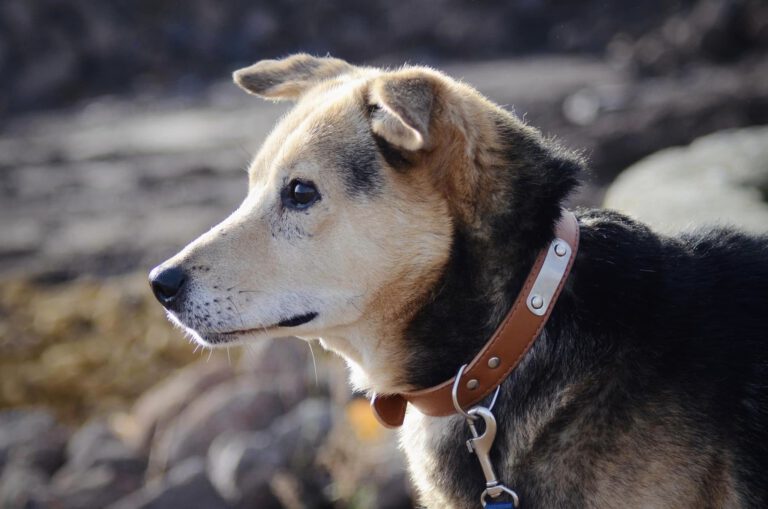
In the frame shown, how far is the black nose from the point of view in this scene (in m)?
3.12

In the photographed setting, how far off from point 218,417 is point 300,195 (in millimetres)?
3164

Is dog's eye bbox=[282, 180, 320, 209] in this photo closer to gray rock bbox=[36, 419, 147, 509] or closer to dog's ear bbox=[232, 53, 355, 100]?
dog's ear bbox=[232, 53, 355, 100]

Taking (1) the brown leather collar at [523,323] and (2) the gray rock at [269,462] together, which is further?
(2) the gray rock at [269,462]

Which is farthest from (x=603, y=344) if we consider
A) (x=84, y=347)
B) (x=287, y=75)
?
(x=84, y=347)

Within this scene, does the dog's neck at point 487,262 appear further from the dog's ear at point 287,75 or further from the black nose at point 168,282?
the dog's ear at point 287,75

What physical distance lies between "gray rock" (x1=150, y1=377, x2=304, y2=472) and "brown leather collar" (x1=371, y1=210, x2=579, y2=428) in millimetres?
3300

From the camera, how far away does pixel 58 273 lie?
10.8 meters

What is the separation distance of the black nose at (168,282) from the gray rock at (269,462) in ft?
7.03

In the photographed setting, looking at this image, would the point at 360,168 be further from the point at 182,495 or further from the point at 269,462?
the point at 182,495

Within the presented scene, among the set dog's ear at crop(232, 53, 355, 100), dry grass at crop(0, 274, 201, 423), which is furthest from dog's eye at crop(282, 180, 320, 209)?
dry grass at crop(0, 274, 201, 423)

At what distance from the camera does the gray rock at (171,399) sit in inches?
251

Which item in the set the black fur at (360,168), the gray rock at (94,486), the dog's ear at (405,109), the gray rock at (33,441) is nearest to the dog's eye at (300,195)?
the black fur at (360,168)

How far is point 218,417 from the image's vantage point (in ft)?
19.2

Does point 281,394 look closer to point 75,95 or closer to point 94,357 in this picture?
point 94,357
